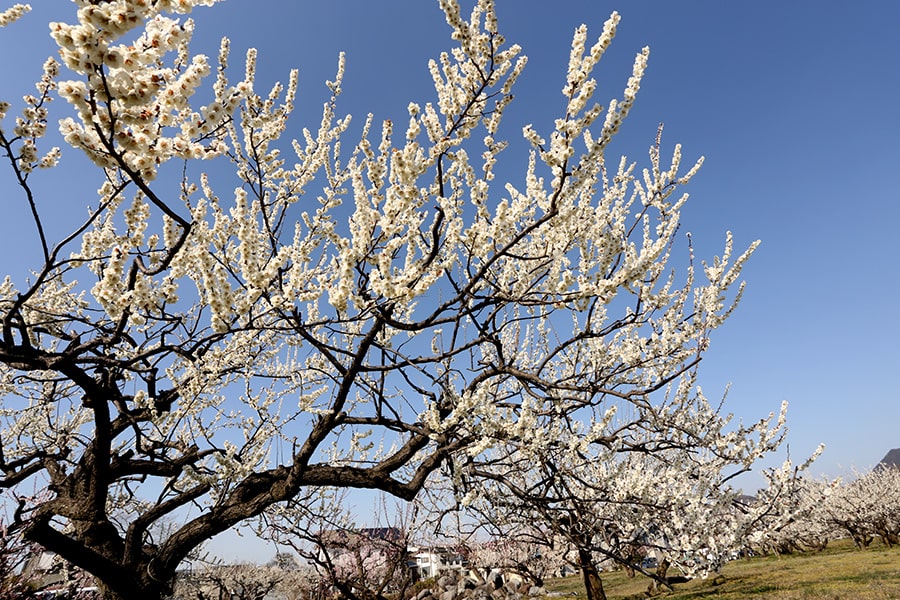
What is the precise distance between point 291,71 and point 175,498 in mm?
4588

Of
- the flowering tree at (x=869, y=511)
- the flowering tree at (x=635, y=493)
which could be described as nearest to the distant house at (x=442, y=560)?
the flowering tree at (x=635, y=493)

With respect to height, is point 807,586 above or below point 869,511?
above

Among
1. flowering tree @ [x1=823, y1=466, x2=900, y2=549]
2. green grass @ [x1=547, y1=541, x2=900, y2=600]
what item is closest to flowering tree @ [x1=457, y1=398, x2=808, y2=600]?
green grass @ [x1=547, y1=541, x2=900, y2=600]

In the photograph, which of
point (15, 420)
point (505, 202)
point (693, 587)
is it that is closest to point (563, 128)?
point (505, 202)

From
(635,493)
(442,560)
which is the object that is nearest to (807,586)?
(442,560)

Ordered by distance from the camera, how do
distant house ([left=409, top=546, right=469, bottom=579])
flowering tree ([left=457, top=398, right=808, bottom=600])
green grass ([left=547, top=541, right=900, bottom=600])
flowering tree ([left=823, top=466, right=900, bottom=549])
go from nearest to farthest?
flowering tree ([left=457, top=398, right=808, bottom=600]) < distant house ([left=409, top=546, right=469, bottom=579]) < green grass ([left=547, top=541, right=900, bottom=600]) < flowering tree ([left=823, top=466, right=900, bottom=549])

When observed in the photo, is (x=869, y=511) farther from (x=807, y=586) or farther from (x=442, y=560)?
(x=442, y=560)

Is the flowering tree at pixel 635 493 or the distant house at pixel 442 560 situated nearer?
the flowering tree at pixel 635 493

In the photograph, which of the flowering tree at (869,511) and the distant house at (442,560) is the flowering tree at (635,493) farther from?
the flowering tree at (869,511)

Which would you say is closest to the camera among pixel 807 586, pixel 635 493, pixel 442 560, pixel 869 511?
pixel 635 493

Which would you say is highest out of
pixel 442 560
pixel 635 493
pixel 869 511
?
pixel 635 493

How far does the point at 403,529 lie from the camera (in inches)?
340

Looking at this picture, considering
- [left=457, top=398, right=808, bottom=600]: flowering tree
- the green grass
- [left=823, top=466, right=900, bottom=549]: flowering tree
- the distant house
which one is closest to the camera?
[left=457, top=398, right=808, bottom=600]: flowering tree

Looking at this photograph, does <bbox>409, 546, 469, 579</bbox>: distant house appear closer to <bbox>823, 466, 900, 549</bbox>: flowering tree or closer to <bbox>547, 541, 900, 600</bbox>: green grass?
<bbox>547, 541, 900, 600</bbox>: green grass
